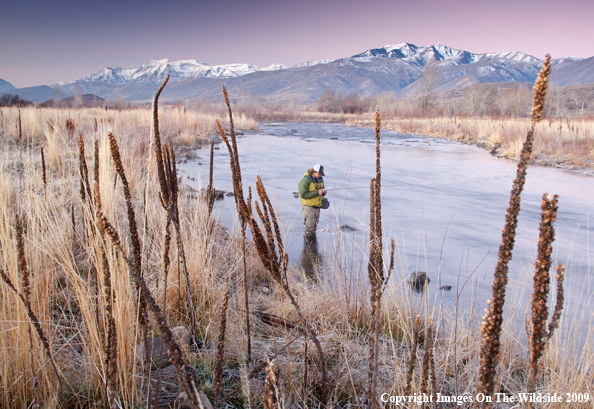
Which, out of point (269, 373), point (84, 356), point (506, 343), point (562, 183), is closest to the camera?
point (269, 373)

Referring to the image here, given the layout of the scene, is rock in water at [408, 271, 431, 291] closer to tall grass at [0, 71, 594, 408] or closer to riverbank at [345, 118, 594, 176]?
tall grass at [0, 71, 594, 408]

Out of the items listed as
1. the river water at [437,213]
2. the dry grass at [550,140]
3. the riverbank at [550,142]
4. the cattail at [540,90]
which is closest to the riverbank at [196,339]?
the river water at [437,213]

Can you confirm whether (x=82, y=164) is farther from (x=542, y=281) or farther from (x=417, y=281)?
(x=417, y=281)

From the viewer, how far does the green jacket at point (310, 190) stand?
6203 mm

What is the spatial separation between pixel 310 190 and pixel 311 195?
138 mm

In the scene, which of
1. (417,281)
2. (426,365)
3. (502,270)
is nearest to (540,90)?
(502,270)

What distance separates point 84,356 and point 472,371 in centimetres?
242

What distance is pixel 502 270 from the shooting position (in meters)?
0.75

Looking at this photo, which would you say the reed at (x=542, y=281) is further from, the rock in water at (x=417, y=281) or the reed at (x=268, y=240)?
the rock in water at (x=417, y=281)

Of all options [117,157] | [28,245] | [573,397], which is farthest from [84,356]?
[573,397]

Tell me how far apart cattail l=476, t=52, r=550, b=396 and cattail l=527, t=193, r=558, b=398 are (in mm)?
50

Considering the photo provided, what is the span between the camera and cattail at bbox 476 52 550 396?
0.67 m

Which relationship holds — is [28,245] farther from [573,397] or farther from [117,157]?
[573,397]

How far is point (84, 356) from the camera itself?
6.12 feet
